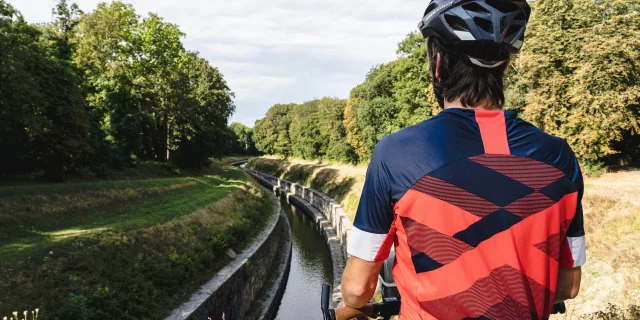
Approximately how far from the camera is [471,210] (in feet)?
4.10

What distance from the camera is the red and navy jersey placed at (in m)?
1.25

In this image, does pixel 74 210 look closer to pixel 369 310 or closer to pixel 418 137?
pixel 369 310

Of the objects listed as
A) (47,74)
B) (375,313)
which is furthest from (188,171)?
(375,313)

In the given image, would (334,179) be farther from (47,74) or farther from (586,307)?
(586,307)

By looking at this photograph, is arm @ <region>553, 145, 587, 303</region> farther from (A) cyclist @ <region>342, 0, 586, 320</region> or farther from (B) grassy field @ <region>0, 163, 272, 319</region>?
(B) grassy field @ <region>0, 163, 272, 319</region>

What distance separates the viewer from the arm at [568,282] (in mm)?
1541

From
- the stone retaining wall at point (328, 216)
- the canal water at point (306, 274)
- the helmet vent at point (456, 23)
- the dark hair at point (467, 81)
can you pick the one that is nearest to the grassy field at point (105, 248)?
the canal water at point (306, 274)

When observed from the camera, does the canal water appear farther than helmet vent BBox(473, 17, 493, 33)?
Yes

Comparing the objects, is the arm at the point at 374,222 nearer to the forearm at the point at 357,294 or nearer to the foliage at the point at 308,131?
the forearm at the point at 357,294

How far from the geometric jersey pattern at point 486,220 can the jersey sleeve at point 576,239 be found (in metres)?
0.16

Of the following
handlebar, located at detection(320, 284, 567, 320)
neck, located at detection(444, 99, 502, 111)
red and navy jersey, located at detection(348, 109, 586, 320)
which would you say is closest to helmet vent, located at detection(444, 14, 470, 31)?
neck, located at detection(444, 99, 502, 111)

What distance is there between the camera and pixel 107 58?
2767 cm

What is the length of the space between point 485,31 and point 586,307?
10425mm

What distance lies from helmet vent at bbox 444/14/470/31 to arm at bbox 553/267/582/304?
110cm
